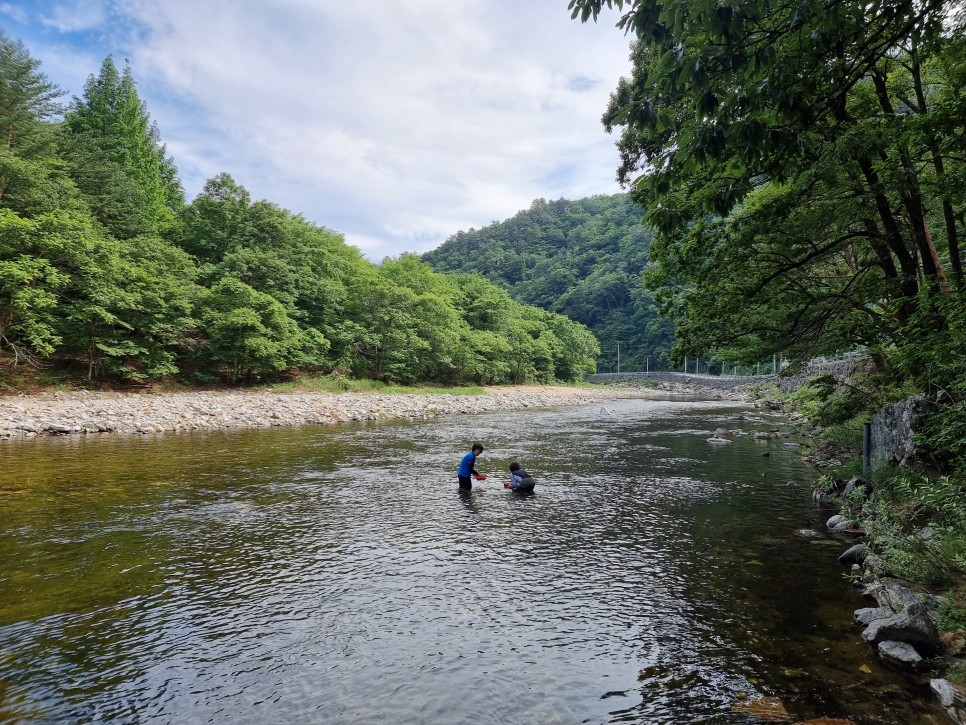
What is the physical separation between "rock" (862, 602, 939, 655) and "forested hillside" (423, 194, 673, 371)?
108416mm

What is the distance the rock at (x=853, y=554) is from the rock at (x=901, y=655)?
2.64m

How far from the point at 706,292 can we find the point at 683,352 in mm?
1763

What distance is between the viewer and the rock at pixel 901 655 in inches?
174

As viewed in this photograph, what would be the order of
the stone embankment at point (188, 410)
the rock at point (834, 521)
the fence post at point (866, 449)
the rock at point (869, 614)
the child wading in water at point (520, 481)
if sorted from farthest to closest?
the stone embankment at point (188, 410) < the child wading in water at point (520, 481) < the fence post at point (866, 449) < the rock at point (834, 521) < the rock at point (869, 614)

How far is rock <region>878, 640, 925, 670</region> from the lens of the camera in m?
4.42

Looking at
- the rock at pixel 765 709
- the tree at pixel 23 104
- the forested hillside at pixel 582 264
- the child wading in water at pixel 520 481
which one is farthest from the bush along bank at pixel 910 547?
the forested hillside at pixel 582 264

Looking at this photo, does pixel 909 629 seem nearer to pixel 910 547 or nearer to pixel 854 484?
pixel 910 547

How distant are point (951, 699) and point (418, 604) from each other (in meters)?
4.99

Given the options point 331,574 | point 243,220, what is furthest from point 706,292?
point 243,220

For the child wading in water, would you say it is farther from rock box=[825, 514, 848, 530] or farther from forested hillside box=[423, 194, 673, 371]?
forested hillside box=[423, 194, 673, 371]

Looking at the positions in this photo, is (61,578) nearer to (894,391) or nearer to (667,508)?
(667,508)

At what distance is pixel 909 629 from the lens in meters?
4.67

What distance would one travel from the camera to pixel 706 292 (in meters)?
9.77

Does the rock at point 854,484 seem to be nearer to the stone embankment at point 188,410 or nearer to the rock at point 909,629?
the rock at point 909,629
